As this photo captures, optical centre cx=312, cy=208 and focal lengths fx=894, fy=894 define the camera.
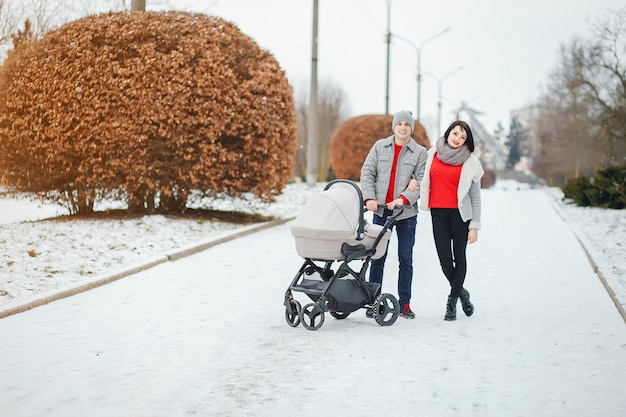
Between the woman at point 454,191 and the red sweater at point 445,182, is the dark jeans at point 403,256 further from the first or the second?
the red sweater at point 445,182

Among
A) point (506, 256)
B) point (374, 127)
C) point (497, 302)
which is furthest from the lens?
point (374, 127)

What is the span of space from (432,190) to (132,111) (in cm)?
924

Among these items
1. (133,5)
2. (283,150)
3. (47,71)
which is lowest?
(283,150)

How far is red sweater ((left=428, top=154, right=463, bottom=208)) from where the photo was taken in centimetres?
778

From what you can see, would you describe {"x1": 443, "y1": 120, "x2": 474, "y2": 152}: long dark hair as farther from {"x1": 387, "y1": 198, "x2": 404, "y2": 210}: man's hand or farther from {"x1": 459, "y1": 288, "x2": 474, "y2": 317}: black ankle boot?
{"x1": 459, "y1": 288, "x2": 474, "y2": 317}: black ankle boot

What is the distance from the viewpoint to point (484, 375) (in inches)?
237

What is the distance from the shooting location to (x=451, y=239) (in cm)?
802

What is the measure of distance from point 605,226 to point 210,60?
9449 millimetres

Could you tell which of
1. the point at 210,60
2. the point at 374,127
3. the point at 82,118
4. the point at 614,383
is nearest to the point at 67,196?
the point at 82,118

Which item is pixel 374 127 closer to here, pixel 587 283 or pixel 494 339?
pixel 587 283

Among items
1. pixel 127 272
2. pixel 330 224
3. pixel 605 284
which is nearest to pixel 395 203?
pixel 330 224

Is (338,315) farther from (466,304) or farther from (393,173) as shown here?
(393,173)

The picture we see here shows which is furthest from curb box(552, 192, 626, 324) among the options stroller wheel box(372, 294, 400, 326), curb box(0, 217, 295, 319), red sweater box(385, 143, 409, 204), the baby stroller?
curb box(0, 217, 295, 319)

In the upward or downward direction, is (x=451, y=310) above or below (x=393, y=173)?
below
